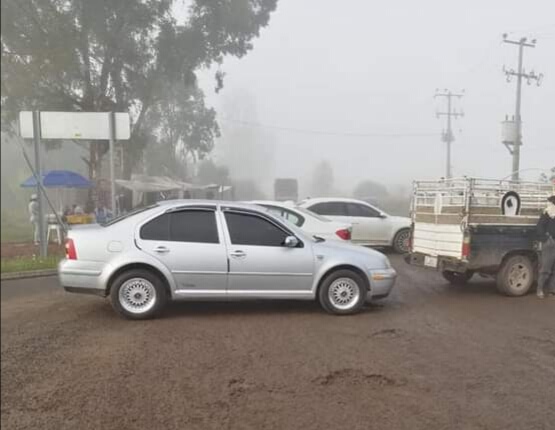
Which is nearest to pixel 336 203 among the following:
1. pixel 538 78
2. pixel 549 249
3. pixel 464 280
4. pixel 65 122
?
pixel 464 280

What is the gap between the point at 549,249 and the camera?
24.1ft

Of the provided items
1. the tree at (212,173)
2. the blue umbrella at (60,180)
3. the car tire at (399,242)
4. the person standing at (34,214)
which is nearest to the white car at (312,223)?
the car tire at (399,242)

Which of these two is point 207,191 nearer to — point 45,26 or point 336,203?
point 45,26

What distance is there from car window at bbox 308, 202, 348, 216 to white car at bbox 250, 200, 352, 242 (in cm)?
169

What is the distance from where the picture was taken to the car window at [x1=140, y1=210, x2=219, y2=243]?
6.25m

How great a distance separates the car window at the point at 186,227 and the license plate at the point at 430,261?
3695 mm

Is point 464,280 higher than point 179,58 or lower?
lower

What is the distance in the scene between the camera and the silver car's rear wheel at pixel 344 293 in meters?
6.70

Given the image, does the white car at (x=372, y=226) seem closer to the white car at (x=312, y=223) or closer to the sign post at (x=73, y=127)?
the white car at (x=312, y=223)

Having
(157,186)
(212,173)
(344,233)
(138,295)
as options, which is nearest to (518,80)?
(212,173)

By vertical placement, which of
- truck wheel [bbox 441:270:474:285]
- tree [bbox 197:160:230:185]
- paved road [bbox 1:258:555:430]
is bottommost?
truck wheel [bbox 441:270:474:285]

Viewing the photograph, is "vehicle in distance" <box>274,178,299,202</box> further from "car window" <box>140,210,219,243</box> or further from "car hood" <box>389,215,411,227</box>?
"car hood" <box>389,215,411,227</box>

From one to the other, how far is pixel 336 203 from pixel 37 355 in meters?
10.1

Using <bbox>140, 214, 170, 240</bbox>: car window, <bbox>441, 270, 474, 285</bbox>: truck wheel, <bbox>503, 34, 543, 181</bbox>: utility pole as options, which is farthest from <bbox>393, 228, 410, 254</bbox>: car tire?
<bbox>503, 34, 543, 181</bbox>: utility pole
